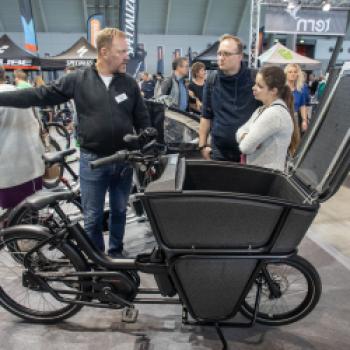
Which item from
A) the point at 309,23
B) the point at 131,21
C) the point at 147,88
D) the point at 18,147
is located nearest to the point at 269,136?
the point at 18,147

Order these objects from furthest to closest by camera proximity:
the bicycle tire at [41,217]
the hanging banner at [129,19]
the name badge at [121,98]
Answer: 1. the hanging banner at [129,19]
2. the name badge at [121,98]
3. the bicycle tire at [41,217]

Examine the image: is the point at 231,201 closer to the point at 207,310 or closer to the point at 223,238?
the point at 223,238

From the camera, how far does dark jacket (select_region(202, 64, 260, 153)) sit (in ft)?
8.17

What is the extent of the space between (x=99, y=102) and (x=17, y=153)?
0.97 m

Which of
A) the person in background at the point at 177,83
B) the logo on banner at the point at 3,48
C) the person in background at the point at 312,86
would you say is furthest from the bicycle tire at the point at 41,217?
the person in background at the point at 312,86

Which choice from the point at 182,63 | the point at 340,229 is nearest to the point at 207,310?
the point at 340,229

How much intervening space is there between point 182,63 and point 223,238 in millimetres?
3467

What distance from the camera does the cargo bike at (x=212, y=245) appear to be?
1486 mm

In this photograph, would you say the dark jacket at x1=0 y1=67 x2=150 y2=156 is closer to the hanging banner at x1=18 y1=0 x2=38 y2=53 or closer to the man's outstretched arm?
the man's outstretched arm

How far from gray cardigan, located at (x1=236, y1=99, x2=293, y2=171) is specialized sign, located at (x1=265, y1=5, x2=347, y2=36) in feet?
21.9

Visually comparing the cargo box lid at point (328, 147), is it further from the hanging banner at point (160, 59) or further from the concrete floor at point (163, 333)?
the hanging banner at point (160, 59)

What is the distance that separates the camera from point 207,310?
176 centimetres

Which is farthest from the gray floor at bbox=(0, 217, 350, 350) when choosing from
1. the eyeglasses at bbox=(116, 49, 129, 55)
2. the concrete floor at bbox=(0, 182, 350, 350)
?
the eyeglasses at bbox=(116, 49, 129, 55)

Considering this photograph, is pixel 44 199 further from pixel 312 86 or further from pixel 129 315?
pixel 312 86
